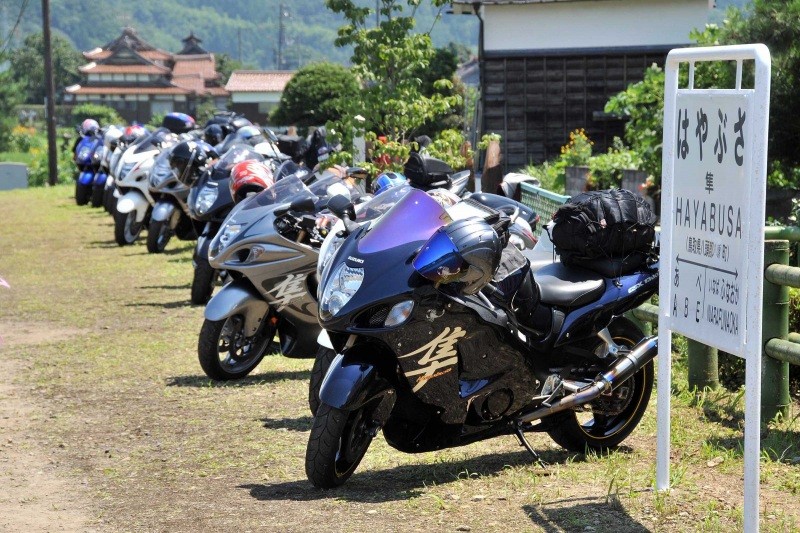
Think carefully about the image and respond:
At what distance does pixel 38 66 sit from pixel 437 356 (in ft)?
373

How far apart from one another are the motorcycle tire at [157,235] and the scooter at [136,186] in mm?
987

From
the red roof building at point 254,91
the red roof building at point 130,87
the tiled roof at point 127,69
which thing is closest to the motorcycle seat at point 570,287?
the red roof building at point 254,91

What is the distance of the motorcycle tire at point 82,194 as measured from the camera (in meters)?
27.0

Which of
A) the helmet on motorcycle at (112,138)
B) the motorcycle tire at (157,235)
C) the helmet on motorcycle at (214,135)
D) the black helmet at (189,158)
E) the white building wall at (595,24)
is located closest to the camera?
the black helmet at (189,158)

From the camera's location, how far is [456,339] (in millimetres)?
5551

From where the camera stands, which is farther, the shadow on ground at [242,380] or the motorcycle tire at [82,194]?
the motorcycle tire at [82,194]

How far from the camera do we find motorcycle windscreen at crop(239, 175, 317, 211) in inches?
328

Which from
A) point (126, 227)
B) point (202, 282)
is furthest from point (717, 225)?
point (126, 227)

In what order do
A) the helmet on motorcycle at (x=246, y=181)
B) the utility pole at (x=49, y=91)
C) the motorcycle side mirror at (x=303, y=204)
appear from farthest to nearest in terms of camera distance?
the utility pole at (x=49, y=91) < the helmet on motorcycle at (x=246, y=181) < the motorcycle side mirror at (x=303, y=204)

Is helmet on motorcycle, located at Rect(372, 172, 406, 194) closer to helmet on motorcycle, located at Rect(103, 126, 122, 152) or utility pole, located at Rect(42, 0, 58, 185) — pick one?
helmet on motorcycle, located at Rect(103, 126, 122, 152)

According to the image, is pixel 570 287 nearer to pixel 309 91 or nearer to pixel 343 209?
pixel 343 209

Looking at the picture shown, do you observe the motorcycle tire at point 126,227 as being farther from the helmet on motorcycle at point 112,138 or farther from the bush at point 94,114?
the bush at point 94,114

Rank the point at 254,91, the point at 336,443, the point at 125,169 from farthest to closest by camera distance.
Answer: the point at 254,91 → the point at 125,169 → the point at 336,443

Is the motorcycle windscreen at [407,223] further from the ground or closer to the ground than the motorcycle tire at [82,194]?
further from the ground
